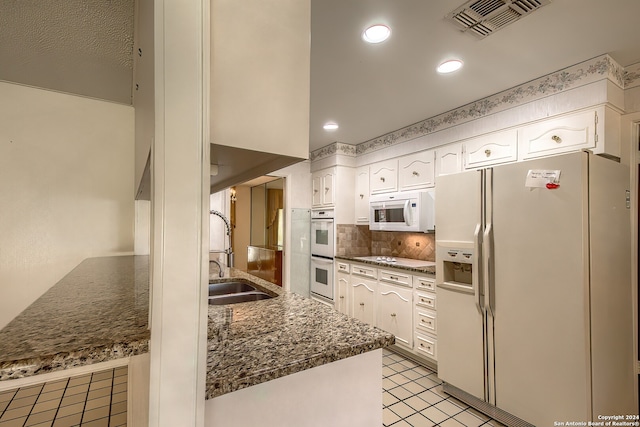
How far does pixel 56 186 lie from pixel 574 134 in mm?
3294

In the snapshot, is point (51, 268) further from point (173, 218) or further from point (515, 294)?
point (515, 294)

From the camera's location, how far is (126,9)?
1.16 metres

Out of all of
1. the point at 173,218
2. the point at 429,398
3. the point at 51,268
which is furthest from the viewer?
the point at 429,398

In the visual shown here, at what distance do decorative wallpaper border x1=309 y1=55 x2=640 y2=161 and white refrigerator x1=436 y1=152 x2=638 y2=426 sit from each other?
0.65m

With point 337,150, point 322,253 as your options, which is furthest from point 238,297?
point 337,150

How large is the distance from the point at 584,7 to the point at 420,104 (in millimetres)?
1282

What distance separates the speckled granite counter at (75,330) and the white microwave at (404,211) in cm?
248

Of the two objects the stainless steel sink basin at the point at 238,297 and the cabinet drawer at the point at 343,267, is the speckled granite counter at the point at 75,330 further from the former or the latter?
the cabinet drawer at the point at 343,267

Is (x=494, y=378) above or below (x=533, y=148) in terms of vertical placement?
below

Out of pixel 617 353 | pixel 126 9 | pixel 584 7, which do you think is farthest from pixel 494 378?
pixel 126 9

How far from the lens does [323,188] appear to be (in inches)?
163

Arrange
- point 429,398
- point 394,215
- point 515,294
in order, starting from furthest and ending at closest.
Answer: point 394,215
point 429,398
point 515,294

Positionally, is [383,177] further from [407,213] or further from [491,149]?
[491,149]

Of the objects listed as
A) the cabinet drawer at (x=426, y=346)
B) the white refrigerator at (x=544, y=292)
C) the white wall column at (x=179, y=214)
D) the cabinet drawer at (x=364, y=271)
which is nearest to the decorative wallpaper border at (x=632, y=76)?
the white refrigerator at (x=544, y=292)
